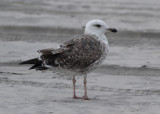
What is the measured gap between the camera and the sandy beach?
7.82m

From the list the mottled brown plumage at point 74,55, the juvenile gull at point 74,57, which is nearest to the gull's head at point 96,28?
the juvenile gull at point 74,57

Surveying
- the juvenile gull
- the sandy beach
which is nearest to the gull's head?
the juvenile gull

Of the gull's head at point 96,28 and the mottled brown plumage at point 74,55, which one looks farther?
the gull's head at point 96,28

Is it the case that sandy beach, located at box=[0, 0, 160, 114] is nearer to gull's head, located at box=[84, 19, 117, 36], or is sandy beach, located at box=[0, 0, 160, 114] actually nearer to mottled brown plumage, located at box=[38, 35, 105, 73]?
mottled brown plumage, located at box=[38, 35, 105, 73]

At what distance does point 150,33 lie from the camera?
14297 mm

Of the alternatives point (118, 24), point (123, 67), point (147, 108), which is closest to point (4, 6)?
point (118, 24)

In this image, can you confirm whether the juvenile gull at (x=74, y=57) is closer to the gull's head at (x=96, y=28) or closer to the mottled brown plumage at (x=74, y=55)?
the mottled brown plumage at (x=74, y=55)

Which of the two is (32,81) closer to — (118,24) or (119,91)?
(119,91)

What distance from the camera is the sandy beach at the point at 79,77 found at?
7.82 metres

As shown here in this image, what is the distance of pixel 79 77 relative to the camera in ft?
32.6

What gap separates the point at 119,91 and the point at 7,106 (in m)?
2.15

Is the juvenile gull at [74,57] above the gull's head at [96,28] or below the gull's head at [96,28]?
below

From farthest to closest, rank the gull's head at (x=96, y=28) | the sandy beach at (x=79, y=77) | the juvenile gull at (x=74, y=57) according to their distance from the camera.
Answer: the gull's head at (x=96, y=28), the juvenile gull at (x=74, y=57), the sandy beach at (x=79, y=77)

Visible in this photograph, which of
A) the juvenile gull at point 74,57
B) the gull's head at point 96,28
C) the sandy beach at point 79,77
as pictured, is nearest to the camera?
the sandy beach at point 79,77
